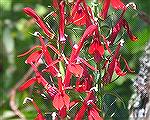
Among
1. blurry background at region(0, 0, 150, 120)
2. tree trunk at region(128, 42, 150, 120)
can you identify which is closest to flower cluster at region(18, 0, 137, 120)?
tree trunk at region(128, 42, 150, 120)

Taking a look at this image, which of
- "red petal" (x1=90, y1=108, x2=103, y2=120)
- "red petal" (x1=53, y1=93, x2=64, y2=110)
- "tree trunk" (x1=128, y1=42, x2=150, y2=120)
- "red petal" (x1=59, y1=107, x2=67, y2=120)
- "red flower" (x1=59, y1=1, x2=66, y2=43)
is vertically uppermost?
"red flower" (x1=59, y1=1, x2=66, y2=43)

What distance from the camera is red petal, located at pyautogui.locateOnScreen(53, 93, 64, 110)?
1.36 meters

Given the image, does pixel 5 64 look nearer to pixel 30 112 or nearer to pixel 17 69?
pixel 17 69

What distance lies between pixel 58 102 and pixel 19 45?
1.77 metres

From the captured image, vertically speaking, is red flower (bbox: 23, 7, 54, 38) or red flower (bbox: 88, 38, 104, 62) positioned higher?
red flower (bbox: 23, 7, 54, 38)

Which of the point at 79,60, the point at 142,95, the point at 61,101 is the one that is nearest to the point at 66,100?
the point at 61,101

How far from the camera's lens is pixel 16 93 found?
9.47ft

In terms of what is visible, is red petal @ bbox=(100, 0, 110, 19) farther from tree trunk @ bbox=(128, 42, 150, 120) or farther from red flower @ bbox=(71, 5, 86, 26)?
tree trunk @ bbox=(128, 42, 150, 120)

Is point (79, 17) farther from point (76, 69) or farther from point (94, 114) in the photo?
point (94, 114)

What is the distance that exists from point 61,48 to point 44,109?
3.43ft

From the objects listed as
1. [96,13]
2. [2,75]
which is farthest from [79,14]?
[2,75]

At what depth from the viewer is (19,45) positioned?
3107 mm

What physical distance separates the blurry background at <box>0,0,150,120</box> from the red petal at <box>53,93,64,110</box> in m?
1.16

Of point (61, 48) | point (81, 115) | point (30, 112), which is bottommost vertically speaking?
point (30, 112)
